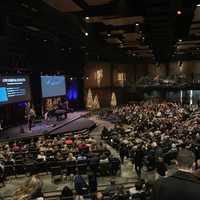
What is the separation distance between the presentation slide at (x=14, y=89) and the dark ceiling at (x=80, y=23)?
1.27 m

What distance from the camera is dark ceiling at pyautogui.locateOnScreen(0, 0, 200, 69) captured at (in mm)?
15673

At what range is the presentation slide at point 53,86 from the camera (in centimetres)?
3582

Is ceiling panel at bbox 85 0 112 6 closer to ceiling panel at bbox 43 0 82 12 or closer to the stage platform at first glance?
ceiling panel at bbox 43 0 82 12

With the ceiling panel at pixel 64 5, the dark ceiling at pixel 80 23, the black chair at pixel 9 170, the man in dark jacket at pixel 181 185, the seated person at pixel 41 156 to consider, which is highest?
the ceiling panel at pixel 64 5

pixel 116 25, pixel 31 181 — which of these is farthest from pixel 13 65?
pixel 31 181

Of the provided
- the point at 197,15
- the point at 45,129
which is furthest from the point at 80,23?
the point at 45,129

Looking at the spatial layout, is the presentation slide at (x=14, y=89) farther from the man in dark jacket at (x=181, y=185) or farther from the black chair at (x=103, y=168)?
the man in dark jacket at (x=181, y=185)

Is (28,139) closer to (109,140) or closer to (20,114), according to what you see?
(109,140)

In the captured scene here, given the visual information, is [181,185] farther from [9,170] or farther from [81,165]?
[9,170]

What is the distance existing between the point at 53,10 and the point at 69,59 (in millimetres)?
25205

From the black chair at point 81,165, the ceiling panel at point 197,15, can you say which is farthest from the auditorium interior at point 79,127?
the ceiling panel at point 197,15

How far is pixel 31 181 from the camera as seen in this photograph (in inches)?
155

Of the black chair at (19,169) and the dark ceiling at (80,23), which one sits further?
the black chair at (19,169)

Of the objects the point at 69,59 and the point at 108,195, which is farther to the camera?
the point at 69,59
